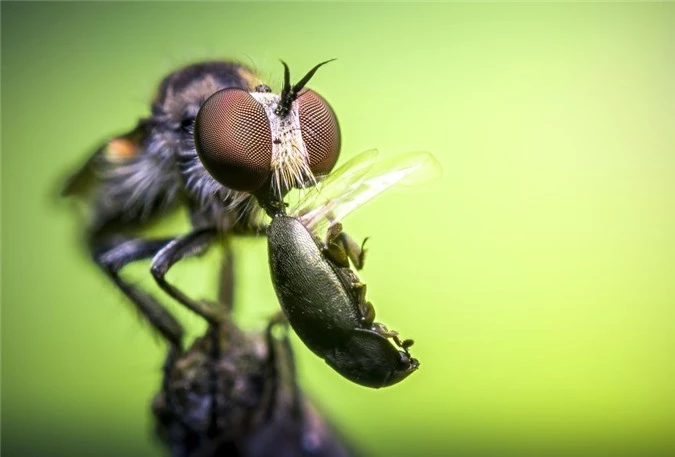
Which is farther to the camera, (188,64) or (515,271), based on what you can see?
(515,271)

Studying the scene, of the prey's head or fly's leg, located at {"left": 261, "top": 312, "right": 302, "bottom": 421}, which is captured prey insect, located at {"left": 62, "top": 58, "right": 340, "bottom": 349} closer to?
the prey's head

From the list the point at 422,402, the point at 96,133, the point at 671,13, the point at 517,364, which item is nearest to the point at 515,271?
the point at 517,364

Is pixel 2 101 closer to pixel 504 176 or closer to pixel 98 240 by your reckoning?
pixel 98 240

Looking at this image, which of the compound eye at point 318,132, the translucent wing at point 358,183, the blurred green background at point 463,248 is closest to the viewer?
the translucent wing at point 358,183

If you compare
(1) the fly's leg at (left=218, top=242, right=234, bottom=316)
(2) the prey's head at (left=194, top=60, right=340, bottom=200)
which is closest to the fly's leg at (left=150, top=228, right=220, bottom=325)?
(1) the fly's leg at (left=218, top=242, right=234, bottom=316)

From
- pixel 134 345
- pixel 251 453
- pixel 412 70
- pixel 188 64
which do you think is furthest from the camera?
pixel 412 70

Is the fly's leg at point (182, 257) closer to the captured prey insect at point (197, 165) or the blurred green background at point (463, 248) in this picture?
the captured prey insect at point (197, 165)

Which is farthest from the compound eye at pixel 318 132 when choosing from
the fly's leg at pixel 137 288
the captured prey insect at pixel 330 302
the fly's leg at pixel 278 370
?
the fly's leg at pixel 137 288

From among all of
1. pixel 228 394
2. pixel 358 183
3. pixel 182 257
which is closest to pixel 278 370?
pixel 228 394
